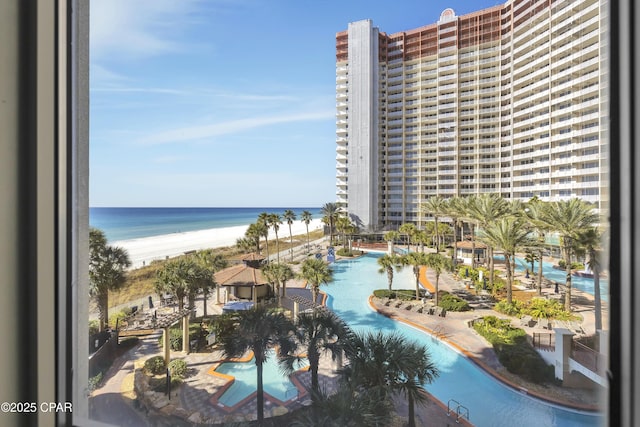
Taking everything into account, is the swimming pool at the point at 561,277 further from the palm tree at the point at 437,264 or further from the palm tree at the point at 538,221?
the palm tree at the point at 437,264

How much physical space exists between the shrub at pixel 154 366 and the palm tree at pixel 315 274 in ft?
2.85

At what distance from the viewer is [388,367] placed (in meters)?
1.51

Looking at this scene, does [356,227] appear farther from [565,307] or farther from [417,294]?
[565,307]

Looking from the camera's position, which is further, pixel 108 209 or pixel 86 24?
pixel 108 209

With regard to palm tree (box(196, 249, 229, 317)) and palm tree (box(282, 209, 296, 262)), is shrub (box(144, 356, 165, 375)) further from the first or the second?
palm tree (box(282, 209, 296, 262))

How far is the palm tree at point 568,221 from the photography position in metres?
0.95

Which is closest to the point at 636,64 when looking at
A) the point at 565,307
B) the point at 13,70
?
the point at 565,307

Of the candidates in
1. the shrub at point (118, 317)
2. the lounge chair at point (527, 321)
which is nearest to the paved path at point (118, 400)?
the shrub at point (118, 317)

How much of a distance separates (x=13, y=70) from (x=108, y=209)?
30.1 inches

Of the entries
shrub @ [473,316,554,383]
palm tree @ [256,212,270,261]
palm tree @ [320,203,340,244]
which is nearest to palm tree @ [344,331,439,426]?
shrub @ [473,316,554,383]

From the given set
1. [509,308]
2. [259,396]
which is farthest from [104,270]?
[509,308]

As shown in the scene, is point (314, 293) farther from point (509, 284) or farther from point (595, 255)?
point (595, 255)

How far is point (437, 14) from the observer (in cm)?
165

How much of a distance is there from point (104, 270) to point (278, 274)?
Answer: 3.51ft
